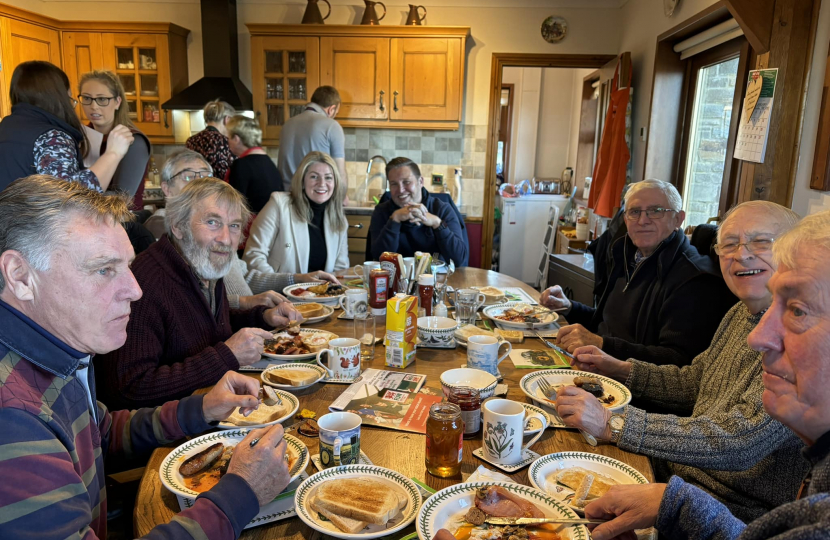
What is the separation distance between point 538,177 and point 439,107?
2.63 meters

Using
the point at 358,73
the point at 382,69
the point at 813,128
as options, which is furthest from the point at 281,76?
the point at 813,128

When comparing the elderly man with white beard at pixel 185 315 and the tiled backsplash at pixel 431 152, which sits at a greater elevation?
the tiled backsplash at pixel 431 152

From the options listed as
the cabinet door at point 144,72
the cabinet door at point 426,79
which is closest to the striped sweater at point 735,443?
the cabinet door at point 426,79

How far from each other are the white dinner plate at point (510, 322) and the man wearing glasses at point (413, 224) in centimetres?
104

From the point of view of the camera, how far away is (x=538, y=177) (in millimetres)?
7461

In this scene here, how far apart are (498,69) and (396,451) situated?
4.74 meters

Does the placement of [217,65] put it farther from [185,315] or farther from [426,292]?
[185,315]

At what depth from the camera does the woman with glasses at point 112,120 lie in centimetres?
299

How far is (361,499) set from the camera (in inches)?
40.1

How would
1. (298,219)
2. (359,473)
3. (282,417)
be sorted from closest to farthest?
1. (359,473)
2. (282,417)
3. (298,219)

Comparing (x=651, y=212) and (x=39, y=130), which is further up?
(x=39, y=130)

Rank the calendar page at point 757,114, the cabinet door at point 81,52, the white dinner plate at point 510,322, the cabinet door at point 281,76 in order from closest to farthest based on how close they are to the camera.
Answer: the white dinner plate at point 510,322, the calendar page at point 757,114, the cabinet door at point 281,76, the cabinet door at point 81,52

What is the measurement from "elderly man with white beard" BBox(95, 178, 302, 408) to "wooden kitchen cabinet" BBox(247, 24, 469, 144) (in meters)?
3.40

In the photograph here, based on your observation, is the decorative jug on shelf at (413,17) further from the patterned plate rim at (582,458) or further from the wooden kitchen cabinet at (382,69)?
the patterned plate rim at (582,458)
